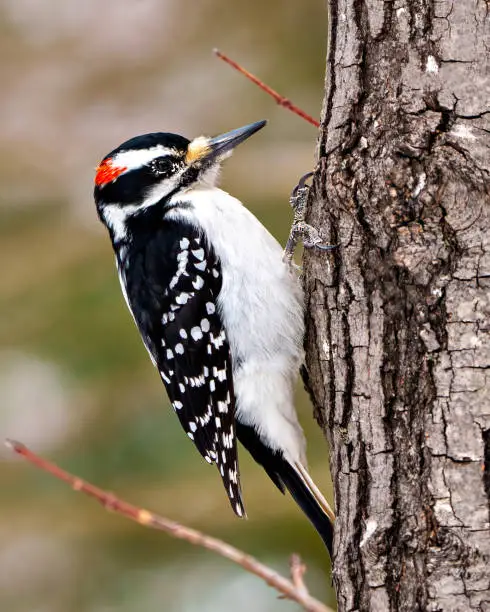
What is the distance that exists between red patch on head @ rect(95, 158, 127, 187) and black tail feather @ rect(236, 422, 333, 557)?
1086 millimetres

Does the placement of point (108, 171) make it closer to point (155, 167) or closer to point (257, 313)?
point (155, 167)

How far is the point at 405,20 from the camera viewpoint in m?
2.23

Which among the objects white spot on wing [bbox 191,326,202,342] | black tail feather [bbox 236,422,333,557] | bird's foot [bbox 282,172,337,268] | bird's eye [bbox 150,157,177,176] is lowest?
black tail feather [bbox 236,422,333,557]

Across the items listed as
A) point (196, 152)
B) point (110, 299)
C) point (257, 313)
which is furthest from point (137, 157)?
point (110, 299)

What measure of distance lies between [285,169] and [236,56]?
1550mm

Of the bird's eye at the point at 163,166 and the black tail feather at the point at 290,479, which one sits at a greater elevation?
the bird's eye at the point at 163,166

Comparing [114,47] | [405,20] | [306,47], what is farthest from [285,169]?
[405,20]

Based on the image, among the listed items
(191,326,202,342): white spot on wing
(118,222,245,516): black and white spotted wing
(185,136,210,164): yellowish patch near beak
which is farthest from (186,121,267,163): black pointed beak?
(191,326,202,342): white spot on wing

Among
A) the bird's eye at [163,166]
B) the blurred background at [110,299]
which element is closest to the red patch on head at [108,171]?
the bird's eye at [163,166]

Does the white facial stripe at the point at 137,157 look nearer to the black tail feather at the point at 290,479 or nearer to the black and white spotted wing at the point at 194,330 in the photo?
the black and white spotted wing at the point at 194,330

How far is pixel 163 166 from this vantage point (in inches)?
135

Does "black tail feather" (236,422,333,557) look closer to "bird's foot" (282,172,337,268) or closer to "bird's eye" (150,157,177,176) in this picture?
"bird's foot" (282,172,337,268)

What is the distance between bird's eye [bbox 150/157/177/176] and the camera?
11.2 ft

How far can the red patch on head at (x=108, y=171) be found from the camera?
344 centimetres
